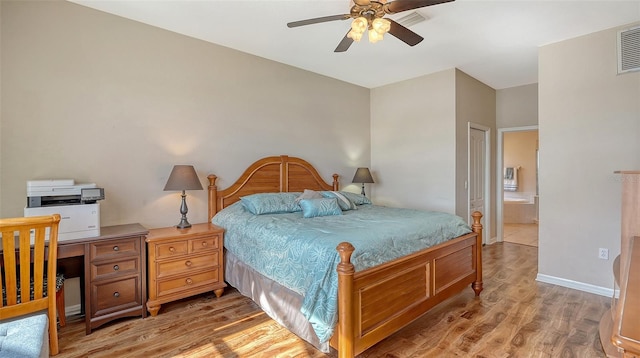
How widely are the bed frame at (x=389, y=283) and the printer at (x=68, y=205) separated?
3.91 feet

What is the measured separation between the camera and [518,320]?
261cm

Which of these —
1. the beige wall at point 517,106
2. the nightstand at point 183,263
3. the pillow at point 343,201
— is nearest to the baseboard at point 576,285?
the pillow at point 343,201

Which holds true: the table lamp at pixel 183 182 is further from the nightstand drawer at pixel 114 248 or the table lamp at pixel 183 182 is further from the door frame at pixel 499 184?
the door frame at pixel 499 184

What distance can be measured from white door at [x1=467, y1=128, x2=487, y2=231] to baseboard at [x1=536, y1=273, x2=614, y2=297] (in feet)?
4.34

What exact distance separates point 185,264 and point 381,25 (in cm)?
261

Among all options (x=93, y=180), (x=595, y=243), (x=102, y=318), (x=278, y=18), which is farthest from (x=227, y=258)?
(x=595, y=243)

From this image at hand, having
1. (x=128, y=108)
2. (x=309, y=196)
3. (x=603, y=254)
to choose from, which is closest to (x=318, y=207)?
(x=309, y=196)

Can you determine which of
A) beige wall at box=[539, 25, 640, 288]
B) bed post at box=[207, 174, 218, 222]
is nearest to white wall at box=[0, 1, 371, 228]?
bed post at box=[207, 174, 218, 222]

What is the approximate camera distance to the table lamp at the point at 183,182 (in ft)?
9.55

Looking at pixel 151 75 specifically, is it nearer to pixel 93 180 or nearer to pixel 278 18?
pixel 93 180

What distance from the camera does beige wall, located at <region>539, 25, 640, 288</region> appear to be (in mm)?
3072

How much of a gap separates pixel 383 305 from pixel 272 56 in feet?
10.5

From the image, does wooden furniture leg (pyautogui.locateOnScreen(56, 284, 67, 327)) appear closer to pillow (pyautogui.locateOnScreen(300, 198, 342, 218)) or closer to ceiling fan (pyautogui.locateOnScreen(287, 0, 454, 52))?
pillow (pyautogui.locateOnScreen(300, 198, 342, 218))

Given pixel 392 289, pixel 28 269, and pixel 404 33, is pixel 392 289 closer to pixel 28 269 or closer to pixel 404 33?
pixel 404 33
